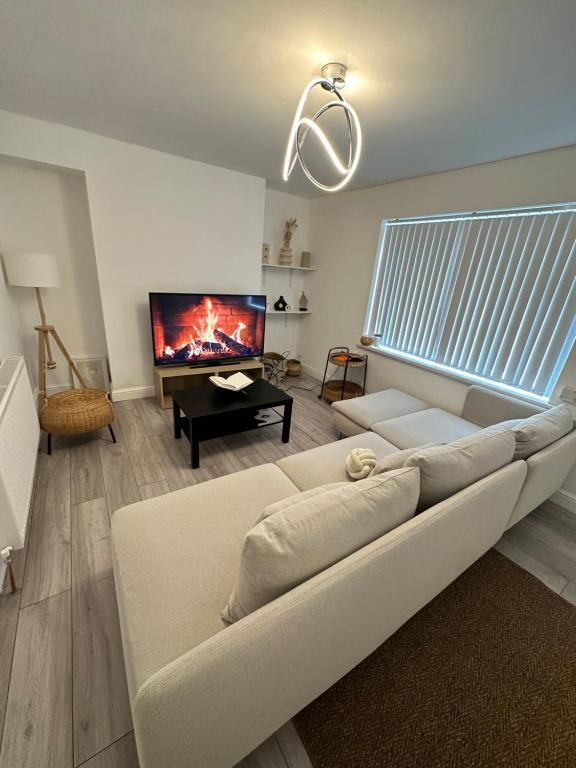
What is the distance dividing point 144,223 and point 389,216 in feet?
7.92

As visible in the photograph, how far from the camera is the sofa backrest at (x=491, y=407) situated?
7.51ft

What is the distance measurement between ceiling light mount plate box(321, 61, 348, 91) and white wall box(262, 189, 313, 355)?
2.40m

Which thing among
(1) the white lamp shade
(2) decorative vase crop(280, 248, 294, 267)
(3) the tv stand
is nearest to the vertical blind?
(2) decorative vase crop(280, 248, 294, 267)

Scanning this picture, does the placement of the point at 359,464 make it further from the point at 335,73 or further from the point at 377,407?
the point at 335,73

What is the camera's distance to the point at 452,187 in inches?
103

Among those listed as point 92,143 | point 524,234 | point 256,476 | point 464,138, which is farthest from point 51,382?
point 524,234

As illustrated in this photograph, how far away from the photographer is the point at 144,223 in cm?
288

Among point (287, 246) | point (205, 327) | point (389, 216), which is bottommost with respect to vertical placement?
point (205, 327)

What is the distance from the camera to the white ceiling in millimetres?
1169

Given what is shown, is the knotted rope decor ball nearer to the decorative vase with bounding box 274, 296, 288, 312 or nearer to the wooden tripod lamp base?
the wooden tripod lamp base

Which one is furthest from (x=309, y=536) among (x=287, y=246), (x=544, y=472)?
(x=287, y=246)

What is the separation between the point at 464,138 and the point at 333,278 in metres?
2.03

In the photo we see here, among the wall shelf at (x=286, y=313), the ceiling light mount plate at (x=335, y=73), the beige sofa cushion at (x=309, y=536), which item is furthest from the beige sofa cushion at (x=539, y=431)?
the wall shelf at (x=286, y=313)

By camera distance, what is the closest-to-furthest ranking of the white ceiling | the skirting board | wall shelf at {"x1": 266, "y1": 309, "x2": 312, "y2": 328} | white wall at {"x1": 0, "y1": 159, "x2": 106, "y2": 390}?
the white ceiling, white wall at {"x1": 0, "y1": 159, "x2": 106, "y2": 390}, the skirting board, wall shelf at {"x1": 266, "y1": 309, "x2": 312, "y2": 328}
